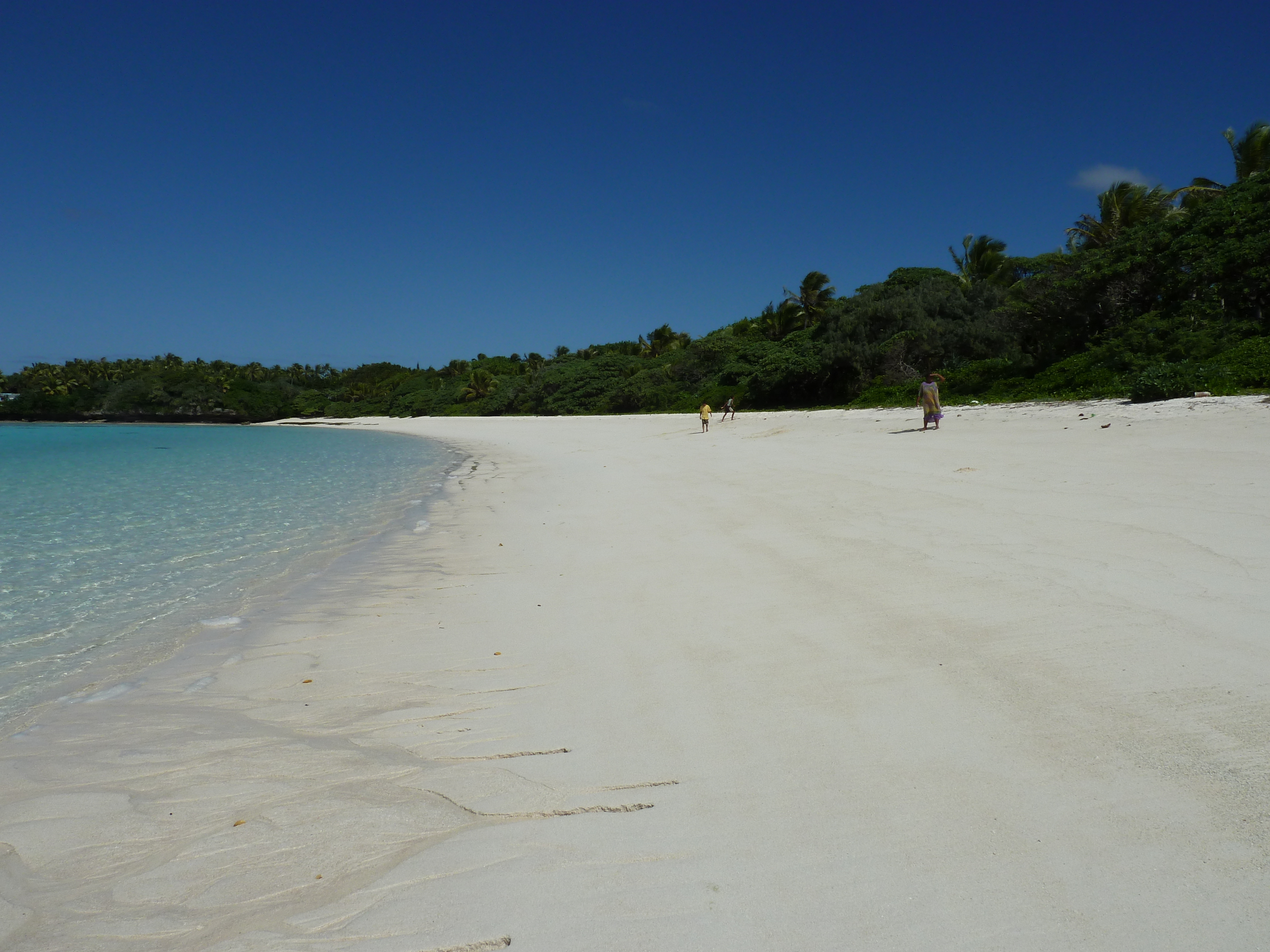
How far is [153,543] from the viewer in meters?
8.09

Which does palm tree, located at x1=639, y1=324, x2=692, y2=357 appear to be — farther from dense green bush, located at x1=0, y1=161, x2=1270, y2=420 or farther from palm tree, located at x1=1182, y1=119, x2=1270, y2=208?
A: palm tree, located at x1=1182, y1=119, x2=1270, y2=208

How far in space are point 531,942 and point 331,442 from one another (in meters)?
37.2

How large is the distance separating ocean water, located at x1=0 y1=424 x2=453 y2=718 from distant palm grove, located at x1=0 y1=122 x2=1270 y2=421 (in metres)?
14.1

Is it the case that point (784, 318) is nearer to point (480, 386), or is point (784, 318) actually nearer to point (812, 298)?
point (812, 298)

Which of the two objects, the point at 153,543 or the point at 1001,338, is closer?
the point at 153,543

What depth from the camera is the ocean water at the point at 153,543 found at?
15.5 ft

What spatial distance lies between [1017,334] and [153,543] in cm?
2630

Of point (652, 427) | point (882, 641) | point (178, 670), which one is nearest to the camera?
point (882, 641)

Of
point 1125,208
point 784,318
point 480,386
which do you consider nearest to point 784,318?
point 784,318

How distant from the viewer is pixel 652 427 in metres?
27.1

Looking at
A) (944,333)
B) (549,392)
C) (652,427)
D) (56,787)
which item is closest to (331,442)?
(652,427)

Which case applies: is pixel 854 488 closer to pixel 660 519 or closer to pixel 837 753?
pixel 660 519

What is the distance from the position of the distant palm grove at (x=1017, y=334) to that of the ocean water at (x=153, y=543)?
14.1m

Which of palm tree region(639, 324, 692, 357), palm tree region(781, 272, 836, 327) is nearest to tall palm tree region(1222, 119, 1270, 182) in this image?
palm tree region(781, 272, 836, 327)
